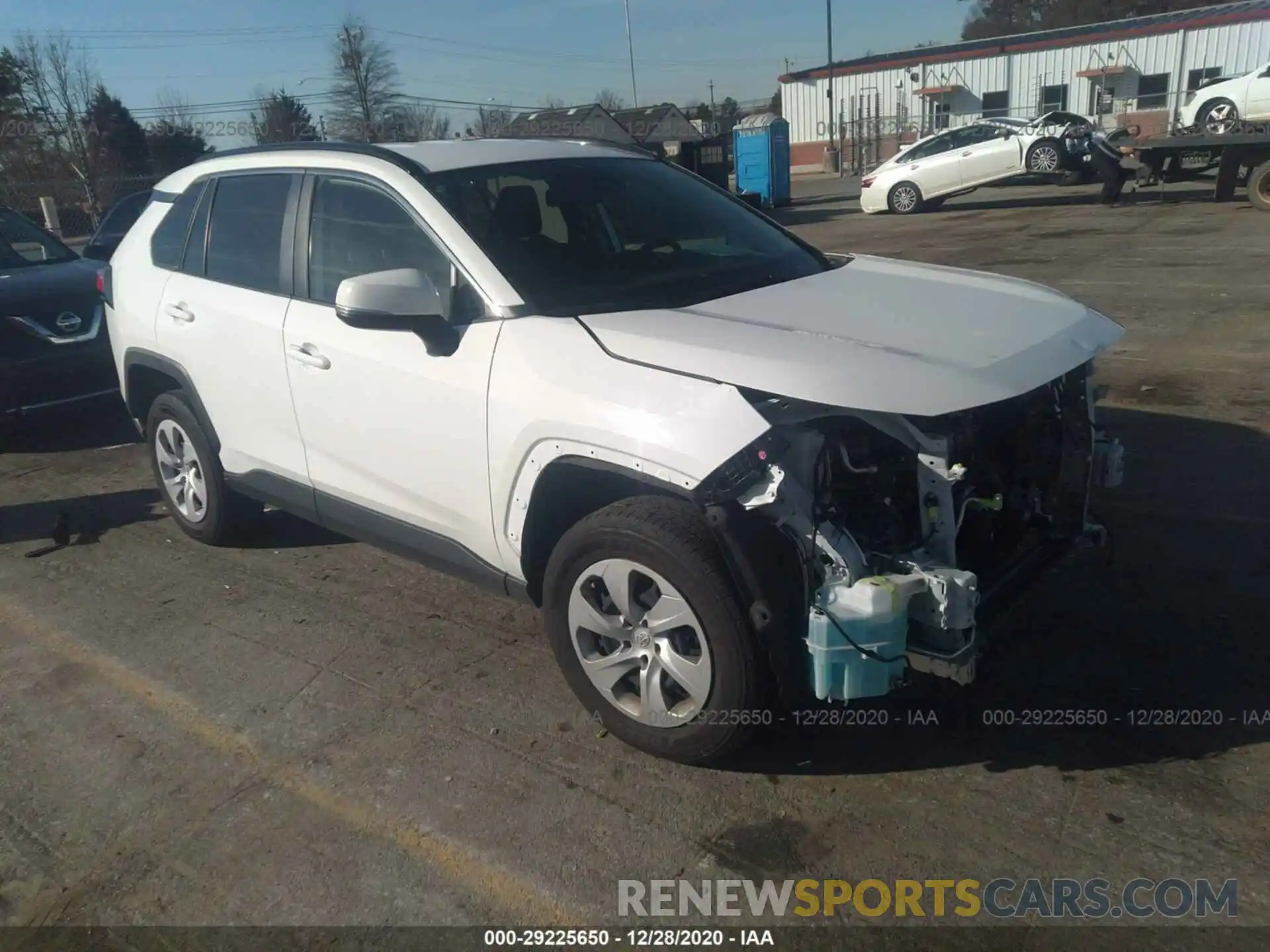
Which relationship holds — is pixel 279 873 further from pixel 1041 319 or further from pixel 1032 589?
pixel 1041 319

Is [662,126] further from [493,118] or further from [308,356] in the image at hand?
[308,356]

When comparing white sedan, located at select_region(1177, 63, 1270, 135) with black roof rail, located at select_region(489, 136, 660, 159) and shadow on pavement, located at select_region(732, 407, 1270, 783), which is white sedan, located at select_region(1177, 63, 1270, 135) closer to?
shadow on pavement, located at select_region(732, 407, 1270, 783)

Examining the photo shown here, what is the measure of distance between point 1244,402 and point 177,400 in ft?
20.9

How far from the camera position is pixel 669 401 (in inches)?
113

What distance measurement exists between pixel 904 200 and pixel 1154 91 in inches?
1073

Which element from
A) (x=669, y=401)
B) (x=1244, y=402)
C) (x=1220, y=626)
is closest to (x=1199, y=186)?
(x=1244, y=402)

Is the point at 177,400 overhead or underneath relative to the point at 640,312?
underneath

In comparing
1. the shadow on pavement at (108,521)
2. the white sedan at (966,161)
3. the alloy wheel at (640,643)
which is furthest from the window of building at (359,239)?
the white sedan at (966,161)

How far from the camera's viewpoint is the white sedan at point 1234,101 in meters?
20.6

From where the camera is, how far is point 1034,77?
42.7m

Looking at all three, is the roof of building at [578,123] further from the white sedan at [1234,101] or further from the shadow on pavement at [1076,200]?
the white sedan at [1234,101]

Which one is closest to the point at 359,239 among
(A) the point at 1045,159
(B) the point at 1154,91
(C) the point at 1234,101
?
(A) the point at 1045,159

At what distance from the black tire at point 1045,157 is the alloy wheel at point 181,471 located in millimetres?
19380

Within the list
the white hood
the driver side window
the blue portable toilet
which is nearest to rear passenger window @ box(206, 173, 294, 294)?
the white hood
